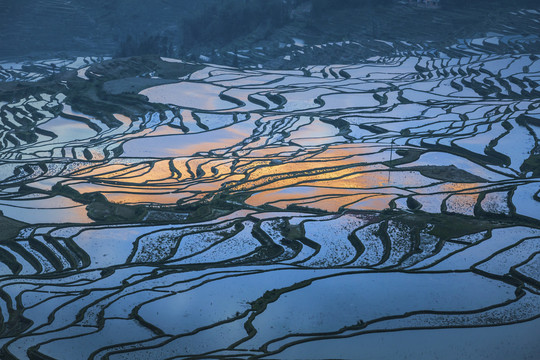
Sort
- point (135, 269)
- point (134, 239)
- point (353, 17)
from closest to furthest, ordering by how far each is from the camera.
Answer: point (135, 269)
point (134, 239)
point (353, 17)

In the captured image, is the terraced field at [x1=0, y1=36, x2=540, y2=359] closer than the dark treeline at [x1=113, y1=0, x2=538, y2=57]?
Yes

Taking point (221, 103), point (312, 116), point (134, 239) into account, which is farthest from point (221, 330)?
point (221, 103)

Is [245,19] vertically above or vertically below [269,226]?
below

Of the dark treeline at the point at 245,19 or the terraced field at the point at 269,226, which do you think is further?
the dark treeline at the point at 245,19

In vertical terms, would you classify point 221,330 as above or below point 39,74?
above

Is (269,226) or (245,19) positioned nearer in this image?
(269,226)

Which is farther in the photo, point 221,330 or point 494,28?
point 494,28

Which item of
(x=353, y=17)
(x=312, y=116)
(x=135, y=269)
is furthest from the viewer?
(x=353, y=17)

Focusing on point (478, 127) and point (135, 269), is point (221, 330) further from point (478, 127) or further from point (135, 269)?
point (478, 127)
